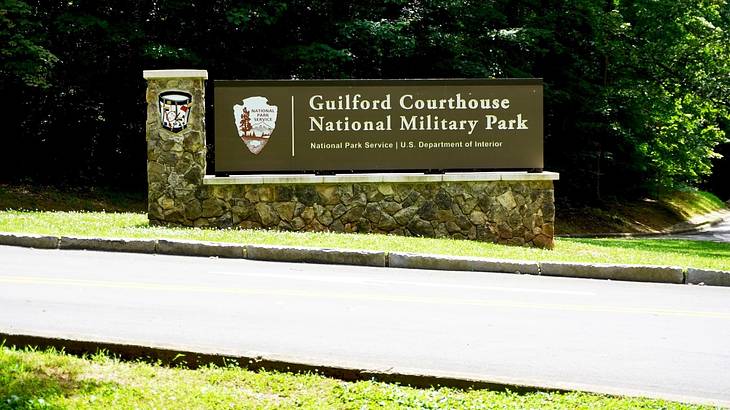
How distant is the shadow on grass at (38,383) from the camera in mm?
4652

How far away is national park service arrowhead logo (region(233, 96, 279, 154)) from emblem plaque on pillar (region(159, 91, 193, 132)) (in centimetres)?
86

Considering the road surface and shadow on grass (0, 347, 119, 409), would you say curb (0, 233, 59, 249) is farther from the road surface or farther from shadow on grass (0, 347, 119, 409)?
the road surface

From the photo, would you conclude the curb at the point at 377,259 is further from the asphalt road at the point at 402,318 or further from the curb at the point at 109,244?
the asphalt road at the point at 402,318

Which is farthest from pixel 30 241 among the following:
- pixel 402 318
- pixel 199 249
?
pixel 402 318

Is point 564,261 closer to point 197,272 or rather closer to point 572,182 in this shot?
point 197,272

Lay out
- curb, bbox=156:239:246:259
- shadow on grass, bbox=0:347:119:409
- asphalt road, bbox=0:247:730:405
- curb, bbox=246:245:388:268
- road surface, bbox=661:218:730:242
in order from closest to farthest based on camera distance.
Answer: shadow on grass, bbox=0:347:119:409
asphalt road, bbox=0:247:730:405
curb, bbox=246:245:388:268
curb, bbox=156:239:246:259
road surface, bbox=661:218:730:242

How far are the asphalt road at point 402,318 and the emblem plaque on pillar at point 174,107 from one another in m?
4.22

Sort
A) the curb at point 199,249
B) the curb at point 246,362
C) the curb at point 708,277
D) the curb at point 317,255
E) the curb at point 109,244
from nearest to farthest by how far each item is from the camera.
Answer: the curb at point 246,362
the curb at point 708,277
the curb at point 317,255
the curb at point 199,249
the curb at point 109,244

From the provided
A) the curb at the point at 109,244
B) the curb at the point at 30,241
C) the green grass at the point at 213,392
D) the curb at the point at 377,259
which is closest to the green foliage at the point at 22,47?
the curb at the point at 30,241

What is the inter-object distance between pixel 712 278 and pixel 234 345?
7106mm

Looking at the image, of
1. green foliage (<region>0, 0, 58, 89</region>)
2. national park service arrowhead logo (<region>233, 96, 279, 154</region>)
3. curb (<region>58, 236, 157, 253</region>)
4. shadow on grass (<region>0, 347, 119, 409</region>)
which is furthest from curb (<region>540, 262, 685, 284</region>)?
green foliage (<region>0, 0, 58, 89</region>)

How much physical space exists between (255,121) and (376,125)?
2161mm

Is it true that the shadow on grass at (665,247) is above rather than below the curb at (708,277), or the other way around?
below

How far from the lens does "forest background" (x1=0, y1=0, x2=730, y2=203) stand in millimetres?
26672
